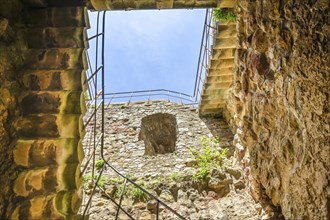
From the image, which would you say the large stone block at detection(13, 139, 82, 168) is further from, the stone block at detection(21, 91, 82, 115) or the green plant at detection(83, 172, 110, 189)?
the green plant at detection(83, 172, 110, 189)

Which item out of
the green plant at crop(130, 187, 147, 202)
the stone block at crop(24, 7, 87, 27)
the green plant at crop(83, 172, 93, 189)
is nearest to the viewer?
the stone block at crop(24, 7, 87, 27)

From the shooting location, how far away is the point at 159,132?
23.0 ft

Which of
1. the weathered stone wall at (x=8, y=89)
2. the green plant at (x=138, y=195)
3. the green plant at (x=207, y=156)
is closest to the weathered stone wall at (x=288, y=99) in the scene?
the green plant at (x=207, y=156)

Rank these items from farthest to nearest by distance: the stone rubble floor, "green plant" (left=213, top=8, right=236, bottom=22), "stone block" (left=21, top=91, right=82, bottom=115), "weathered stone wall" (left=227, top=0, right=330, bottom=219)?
the stone rubble floor < "green plant" (left=213, top=8, right=236, bottom=22) < "stone block" (left=21, top=91, right=82, bottom=115) < "weathered stone wall" (left=227, top=0, right=330, bottom=219)

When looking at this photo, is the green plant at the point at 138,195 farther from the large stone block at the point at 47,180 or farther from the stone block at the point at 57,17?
the stone block at the point at 57,17

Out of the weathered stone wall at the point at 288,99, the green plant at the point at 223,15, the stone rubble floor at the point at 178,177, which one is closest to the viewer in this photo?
the weathered stone wall at the point at 288,99

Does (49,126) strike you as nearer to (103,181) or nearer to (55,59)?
(55,59)

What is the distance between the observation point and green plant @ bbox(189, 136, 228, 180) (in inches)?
182

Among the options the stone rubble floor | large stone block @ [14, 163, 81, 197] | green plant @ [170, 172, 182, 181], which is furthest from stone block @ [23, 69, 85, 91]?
green plant @ [170, 172, 182, 181]

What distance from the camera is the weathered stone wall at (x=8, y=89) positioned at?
2.11 metres

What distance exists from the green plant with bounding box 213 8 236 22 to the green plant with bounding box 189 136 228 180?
2400 mm

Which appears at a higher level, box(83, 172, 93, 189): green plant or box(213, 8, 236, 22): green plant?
→ box(213, 8, 236, 22): green plant

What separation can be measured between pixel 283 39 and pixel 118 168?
3.69 metres

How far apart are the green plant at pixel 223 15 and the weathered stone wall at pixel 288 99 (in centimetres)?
29
